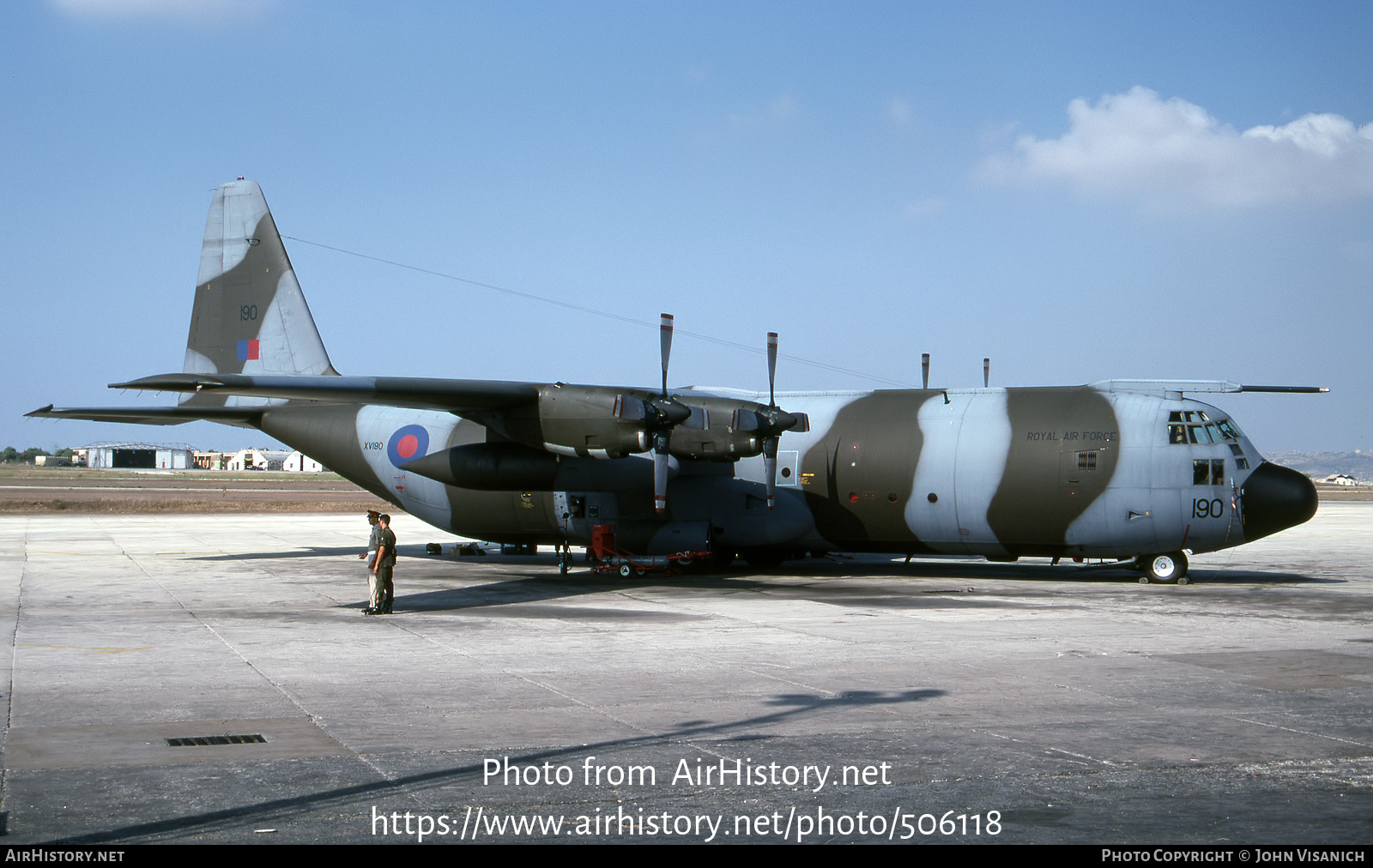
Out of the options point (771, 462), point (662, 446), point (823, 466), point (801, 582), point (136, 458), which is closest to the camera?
point (662, 446)

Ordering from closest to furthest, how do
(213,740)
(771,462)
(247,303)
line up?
(213,740) < (771,462) < (247,303)

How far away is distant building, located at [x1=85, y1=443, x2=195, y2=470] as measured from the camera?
173 meters

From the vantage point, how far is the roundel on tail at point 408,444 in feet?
86.5

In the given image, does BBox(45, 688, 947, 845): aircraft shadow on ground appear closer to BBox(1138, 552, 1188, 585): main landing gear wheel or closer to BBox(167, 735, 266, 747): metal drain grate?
BBox(167, 735, 266, 747): metal drain grate

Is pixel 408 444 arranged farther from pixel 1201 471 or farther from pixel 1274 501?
pixel 1274 501

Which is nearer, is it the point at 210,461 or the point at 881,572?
the point at 881,572

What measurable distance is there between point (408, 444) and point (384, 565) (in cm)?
950

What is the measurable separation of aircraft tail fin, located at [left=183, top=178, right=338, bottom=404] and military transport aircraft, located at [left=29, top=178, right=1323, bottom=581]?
2.36m

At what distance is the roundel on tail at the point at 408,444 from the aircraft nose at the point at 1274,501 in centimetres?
1713

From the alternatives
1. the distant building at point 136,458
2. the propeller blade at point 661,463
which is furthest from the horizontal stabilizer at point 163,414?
the distant building at point 136,458

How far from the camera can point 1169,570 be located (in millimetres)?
22656

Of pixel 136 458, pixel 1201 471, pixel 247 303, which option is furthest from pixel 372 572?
pixel 136 458

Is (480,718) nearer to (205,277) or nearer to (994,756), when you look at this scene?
A: (994,756)
